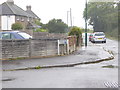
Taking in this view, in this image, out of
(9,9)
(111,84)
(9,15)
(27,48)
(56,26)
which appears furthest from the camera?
(9,9)

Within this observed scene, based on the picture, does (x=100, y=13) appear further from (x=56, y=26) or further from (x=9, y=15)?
(x=9, y=15)

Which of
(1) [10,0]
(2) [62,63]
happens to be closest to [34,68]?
(2) [62,63]

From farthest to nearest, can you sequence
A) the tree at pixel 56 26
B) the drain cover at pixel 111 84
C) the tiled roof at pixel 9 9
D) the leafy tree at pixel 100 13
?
the leafy tree at pixel 100 13, the tiled roof at pixel 9 9, the tree at pixel 56 26, the drain cover at pixel 111 84

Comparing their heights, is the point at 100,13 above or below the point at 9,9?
above

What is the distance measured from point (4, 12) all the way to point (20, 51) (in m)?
40.9

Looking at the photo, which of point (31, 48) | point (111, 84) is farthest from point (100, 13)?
point (111, 84)

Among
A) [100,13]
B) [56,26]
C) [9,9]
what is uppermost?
[100,13]

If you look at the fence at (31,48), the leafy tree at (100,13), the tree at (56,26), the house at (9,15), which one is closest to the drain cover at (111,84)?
the fence at (31,48)

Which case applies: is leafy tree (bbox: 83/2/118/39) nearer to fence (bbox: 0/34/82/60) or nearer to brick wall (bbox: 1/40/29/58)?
fence (bbox: 0/34/82/60)

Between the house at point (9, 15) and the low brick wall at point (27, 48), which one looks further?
the house at point (9, 15)

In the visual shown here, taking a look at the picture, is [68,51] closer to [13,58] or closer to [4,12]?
[13,58]

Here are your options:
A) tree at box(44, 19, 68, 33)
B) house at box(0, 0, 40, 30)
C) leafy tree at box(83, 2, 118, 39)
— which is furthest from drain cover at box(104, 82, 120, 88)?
leafy tree at box(83, 2, 118, 39)

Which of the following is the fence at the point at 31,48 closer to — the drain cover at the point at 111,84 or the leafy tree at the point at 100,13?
the drain cover at the point at 111,84

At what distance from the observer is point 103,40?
36.4m
